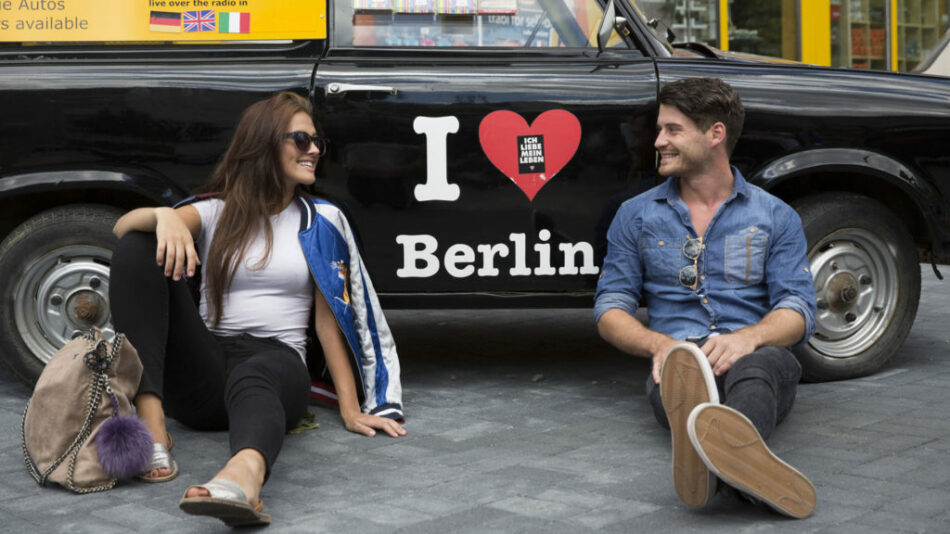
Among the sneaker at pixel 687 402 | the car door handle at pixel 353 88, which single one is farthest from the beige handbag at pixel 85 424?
the sneaker at pixel 687 402

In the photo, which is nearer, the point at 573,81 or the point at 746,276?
the point at 746,276

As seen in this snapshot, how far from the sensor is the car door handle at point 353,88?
4.65 meters

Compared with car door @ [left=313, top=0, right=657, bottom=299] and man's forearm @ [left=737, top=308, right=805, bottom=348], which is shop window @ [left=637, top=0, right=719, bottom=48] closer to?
car door @ [left=313, top=0, right=657, bottom=299]

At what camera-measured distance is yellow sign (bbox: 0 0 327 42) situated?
15.7 feet

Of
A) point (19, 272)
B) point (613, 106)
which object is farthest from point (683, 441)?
point (19, 272)

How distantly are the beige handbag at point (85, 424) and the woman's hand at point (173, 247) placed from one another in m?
0.29

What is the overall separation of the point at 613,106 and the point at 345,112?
1.06 metres

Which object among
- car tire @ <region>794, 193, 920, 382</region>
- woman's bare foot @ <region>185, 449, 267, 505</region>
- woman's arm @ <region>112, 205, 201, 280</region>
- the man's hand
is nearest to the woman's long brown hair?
woman's arm @ <region>112, 205, 201, 280</region>

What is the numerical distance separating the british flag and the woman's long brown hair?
682 millimetres

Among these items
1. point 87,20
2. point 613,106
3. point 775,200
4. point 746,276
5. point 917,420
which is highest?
point 87,20

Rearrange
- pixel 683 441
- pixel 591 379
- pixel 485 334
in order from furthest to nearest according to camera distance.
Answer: pixel 485 334 → pixel 591 379 → pixel 683 441

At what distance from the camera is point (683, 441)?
3.22 m

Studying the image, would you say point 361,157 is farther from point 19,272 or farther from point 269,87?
point 19,272

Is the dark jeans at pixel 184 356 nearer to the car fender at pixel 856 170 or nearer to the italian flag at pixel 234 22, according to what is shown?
the italian flag at pixel 234 22
